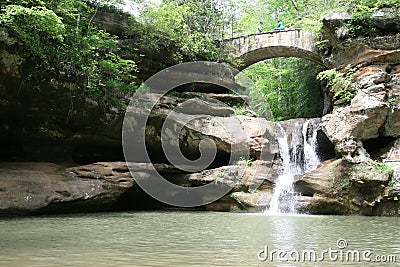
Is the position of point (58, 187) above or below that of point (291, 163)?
below

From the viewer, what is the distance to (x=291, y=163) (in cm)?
1473

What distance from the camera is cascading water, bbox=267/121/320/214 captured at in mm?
12133

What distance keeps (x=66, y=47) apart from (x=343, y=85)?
35.1 feet

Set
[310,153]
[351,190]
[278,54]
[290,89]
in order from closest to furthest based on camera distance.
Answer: [351,190]
[310,153]
[278,54]
[290,89]

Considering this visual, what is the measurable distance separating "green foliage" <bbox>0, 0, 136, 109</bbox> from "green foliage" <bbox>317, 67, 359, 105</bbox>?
27.7ft

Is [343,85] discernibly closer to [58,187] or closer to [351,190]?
[351,190]

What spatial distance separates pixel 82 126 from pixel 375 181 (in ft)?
32.9

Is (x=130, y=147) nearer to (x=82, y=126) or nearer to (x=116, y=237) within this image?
A: (x=82, y=126)

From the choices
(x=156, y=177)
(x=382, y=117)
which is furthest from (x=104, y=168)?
(x=382, y=117)

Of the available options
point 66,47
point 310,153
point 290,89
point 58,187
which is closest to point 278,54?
point 290,89

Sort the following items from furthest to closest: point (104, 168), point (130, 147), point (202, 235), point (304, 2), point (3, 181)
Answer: point (304, 2), point (130, 147), point (104, 168), point (3, 181), point (202, 235)

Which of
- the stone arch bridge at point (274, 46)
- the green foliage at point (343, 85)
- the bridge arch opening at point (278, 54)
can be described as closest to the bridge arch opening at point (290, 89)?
the bridge arch opening at point (278, 54)

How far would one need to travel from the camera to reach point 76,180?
11.1m

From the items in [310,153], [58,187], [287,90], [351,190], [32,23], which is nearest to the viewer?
[32,23]
